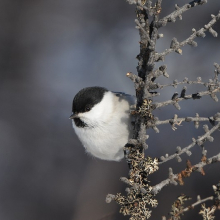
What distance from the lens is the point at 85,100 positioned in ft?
7.30

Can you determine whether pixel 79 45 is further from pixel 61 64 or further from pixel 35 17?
pixel 35 17

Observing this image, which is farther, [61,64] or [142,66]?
[61,64]

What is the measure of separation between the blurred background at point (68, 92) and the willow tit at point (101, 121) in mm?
1174

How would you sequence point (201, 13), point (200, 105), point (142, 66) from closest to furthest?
1. point (142, 66)
2. point (200, 105)
3. point (201, 13)

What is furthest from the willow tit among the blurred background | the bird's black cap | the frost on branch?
the blurred background

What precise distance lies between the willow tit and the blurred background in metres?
1.17

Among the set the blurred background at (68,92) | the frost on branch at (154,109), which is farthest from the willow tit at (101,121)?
the blurred background at (68,92)

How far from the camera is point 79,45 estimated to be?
181 inches

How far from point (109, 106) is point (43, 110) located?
226cm

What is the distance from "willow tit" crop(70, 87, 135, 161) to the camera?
2.20 m

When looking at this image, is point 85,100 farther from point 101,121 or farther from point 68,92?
point 68,92

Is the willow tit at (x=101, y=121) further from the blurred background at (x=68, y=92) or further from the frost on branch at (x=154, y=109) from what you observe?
the blurred background at (x=68, y=92)

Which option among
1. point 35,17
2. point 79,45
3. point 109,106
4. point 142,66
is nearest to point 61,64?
point 79,45

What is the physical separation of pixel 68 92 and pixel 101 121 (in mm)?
2221
